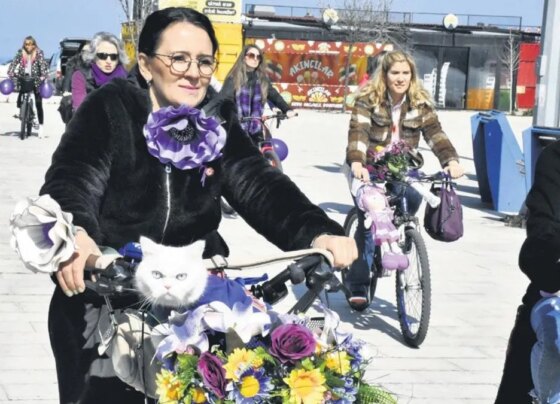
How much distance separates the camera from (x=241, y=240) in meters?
10.9

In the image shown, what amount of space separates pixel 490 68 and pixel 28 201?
54706 mm

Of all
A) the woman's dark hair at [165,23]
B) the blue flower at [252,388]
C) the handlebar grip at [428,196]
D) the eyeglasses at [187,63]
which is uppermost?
the woman's dark hair at [165,23]

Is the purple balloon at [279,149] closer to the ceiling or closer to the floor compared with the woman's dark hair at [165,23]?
closer to the floor

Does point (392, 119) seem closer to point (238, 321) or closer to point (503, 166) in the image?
point (238, 321)

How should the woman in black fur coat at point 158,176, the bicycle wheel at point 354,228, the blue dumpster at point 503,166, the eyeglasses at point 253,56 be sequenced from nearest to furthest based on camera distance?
the woman in black fur coat at point 158,176, the bicycle wheel at point 354,228, the eyeglasses at point 253,56, the blue dumpster at point 503,166

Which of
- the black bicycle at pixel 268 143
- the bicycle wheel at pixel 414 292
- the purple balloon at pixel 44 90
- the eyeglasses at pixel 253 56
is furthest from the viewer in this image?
the purple balloon at pixel 44 90

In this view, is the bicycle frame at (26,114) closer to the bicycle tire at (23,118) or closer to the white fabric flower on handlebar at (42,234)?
the bicycle tire at (23,118)

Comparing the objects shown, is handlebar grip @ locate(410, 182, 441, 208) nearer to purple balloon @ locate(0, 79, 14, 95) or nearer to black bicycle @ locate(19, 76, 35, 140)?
black bicycle @ locate(19, 76, 35, 140)

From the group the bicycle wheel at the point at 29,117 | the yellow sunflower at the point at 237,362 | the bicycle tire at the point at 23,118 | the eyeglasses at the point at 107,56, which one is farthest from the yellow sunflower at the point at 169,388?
the bicycle wheel at the point at 29,117

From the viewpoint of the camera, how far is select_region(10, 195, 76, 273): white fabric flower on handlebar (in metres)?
2.73

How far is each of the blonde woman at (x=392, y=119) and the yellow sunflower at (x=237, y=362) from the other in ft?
16.1

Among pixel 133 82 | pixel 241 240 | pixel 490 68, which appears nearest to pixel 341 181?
pixel 241 240

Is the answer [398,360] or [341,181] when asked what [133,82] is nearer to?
[398,360]

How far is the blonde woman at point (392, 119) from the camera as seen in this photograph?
24.7 feet
